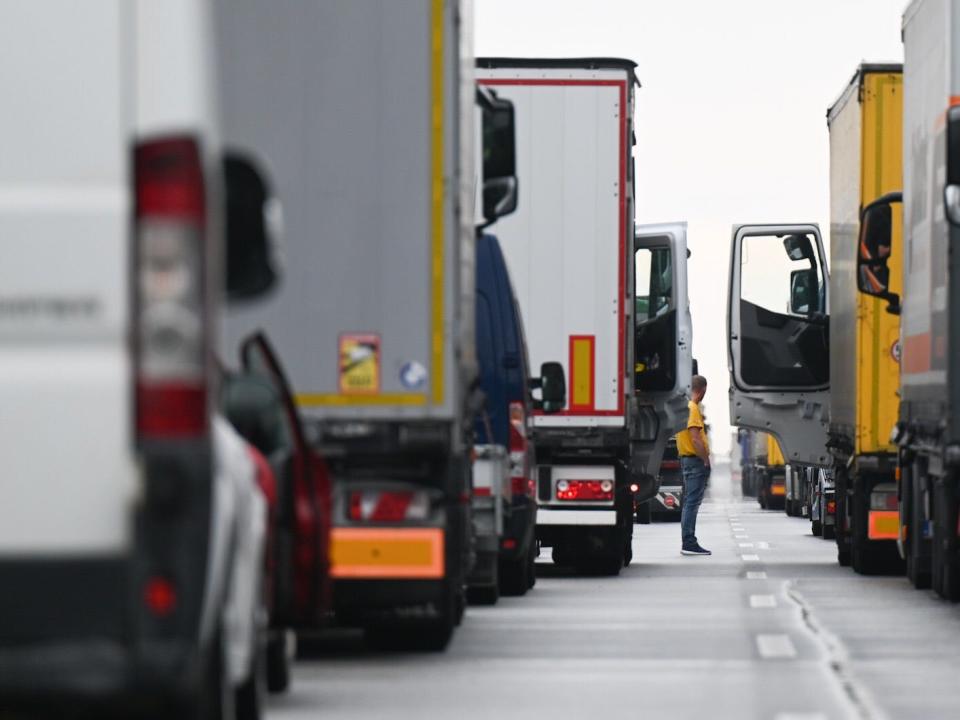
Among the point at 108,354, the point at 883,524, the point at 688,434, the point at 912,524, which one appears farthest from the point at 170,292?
the point at 688,434

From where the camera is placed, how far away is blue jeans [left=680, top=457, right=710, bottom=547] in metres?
27.7

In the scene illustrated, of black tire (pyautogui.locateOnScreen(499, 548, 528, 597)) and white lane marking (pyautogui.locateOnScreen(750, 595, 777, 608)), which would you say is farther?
black tire (pyautogui.locateOnScreen(499, 548, 528, 597))

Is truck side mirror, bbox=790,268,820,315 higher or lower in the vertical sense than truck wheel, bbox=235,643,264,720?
higher

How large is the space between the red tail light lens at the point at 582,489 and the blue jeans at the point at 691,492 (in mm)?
5681

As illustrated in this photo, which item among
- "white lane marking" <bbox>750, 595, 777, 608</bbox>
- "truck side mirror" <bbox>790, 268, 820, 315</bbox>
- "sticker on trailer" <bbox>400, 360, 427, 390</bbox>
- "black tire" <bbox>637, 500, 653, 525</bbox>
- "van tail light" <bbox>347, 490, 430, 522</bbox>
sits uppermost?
"truck side mirror" <bbox>790, 268, 820, 315</bbox>

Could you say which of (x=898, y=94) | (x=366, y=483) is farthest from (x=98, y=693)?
(x=898, y=94)

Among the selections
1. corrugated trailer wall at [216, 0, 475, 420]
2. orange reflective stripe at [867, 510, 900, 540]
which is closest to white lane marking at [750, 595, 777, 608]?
orange reflective stripe at [867, 510, 900, 540]

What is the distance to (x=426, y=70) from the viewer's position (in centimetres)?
1284

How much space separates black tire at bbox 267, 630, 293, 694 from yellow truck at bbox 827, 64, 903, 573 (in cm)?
942

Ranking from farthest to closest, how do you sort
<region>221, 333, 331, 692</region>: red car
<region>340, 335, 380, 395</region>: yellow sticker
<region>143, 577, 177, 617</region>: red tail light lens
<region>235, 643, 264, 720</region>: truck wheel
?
<region>340, 335, 380, 395</region>: yellow sticker < <region>221, 333, 331, 692</region>: red car < <region>235, 643, 264, 720</region>: truck wheel < <region>143, 577, 177, 617</region>: red tail light lens

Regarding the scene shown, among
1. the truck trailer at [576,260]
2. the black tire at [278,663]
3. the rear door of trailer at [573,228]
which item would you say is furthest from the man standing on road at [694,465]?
the black tire at [278,663]

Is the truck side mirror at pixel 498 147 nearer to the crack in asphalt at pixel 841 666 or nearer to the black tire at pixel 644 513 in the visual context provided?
the crack in asphalt at pixel 841 666

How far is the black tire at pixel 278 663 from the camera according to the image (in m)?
10.4

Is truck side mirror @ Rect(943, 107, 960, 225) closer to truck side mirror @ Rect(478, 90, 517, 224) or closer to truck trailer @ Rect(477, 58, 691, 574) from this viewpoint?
truck side mirror @ Rect(478, 90, 517, 224)
